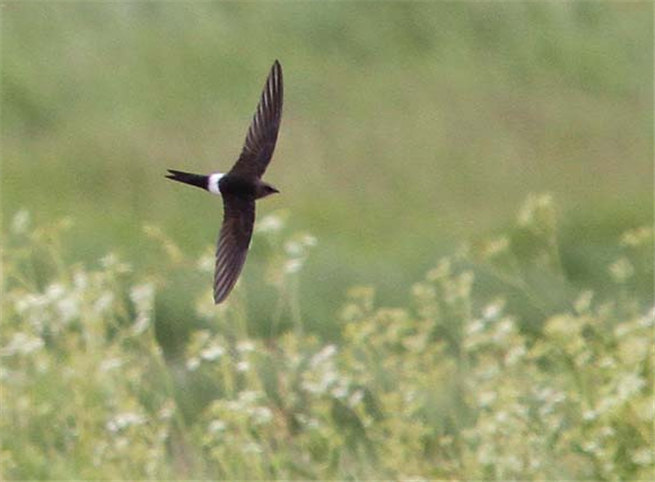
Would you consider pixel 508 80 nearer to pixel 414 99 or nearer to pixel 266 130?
pixel 414 99

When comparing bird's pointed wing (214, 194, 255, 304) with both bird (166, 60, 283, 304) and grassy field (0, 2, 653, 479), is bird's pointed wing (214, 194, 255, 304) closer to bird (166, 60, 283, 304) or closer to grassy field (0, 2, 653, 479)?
bird (166, 60, 283, 304)

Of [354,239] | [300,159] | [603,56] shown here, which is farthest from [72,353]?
[603,56]

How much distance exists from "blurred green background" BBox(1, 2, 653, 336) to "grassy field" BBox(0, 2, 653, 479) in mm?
14

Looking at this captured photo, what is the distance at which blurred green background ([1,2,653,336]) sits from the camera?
8641 millimetres

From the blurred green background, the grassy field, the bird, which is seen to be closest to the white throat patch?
the bird

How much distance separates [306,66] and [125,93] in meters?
0.90

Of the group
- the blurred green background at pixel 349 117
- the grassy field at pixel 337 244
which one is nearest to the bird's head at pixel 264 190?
the grassy field at pixel 337 244

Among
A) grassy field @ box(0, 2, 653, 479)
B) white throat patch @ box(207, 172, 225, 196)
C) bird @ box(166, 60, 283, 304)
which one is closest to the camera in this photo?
white throat patch @ box(207, 172, 225, 196)

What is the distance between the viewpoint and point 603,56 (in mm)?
10289

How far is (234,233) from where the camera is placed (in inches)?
155

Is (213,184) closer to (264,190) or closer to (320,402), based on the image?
(264,190)

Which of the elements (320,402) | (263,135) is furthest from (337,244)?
(263,135)

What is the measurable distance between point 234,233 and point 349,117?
5.67m

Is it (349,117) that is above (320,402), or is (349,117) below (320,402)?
above
